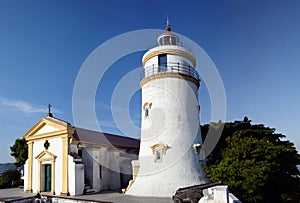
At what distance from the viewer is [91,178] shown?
17078 mm

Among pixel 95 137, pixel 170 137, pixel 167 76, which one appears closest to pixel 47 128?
pixel 95 137

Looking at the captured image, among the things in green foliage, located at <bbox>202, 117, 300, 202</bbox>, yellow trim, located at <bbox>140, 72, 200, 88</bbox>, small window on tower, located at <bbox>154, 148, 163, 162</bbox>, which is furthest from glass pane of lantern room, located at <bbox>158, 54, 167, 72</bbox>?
green foliage, located at <bbox>202, 117, 300, 202</bbox>

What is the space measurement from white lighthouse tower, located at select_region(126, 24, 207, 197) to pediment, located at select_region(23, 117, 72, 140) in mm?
5628

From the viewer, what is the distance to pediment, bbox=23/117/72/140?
1691cm

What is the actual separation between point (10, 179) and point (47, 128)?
10.5 m

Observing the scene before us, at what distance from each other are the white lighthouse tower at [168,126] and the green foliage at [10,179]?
15.2 meters

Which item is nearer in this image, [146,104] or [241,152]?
[241,152]

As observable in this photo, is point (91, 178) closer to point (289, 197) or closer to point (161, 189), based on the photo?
point (161, 189)

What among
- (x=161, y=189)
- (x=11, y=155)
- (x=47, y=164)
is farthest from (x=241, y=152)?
(x=11, y=155)

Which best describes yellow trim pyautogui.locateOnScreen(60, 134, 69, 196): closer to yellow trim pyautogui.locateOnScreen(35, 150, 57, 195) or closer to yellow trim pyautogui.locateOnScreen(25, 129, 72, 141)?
yellow trim pyautogui.locateOnScreen(25, 129, 72, 141)

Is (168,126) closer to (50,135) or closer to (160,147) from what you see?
(160,147)

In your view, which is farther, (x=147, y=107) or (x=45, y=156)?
(x=45, y=156)

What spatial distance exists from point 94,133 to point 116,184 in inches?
181

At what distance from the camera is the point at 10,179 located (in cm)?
2431
